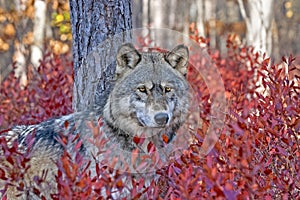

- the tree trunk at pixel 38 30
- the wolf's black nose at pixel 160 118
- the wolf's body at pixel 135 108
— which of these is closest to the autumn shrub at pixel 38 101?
the wolf's body at pixel 135 108

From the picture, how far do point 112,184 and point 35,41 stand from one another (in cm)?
1038

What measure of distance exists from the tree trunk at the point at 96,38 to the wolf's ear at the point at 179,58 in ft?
3.64

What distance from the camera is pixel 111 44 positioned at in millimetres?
6062

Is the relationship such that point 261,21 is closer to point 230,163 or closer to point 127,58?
point 127,58

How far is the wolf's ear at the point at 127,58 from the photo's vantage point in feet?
15.7

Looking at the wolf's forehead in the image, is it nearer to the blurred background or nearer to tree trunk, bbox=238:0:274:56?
the blurred background

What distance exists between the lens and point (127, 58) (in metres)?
4.86

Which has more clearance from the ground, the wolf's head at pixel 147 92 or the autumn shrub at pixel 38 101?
the wolf's head at pixel 147 92

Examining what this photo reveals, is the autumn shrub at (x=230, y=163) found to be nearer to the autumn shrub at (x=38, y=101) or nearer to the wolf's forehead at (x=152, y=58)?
the autumn shrub at (x=38, y=101)

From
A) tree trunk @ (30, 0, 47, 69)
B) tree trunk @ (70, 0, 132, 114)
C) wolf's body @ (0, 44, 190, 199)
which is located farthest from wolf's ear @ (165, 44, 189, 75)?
tree trunk @ (30, 0, 47, 69)

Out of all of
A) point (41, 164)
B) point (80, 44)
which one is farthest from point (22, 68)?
point (41, 164)

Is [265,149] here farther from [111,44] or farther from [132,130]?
[111,44]

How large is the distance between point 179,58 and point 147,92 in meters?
0.52

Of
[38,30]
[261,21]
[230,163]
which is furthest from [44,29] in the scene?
[230,163]
